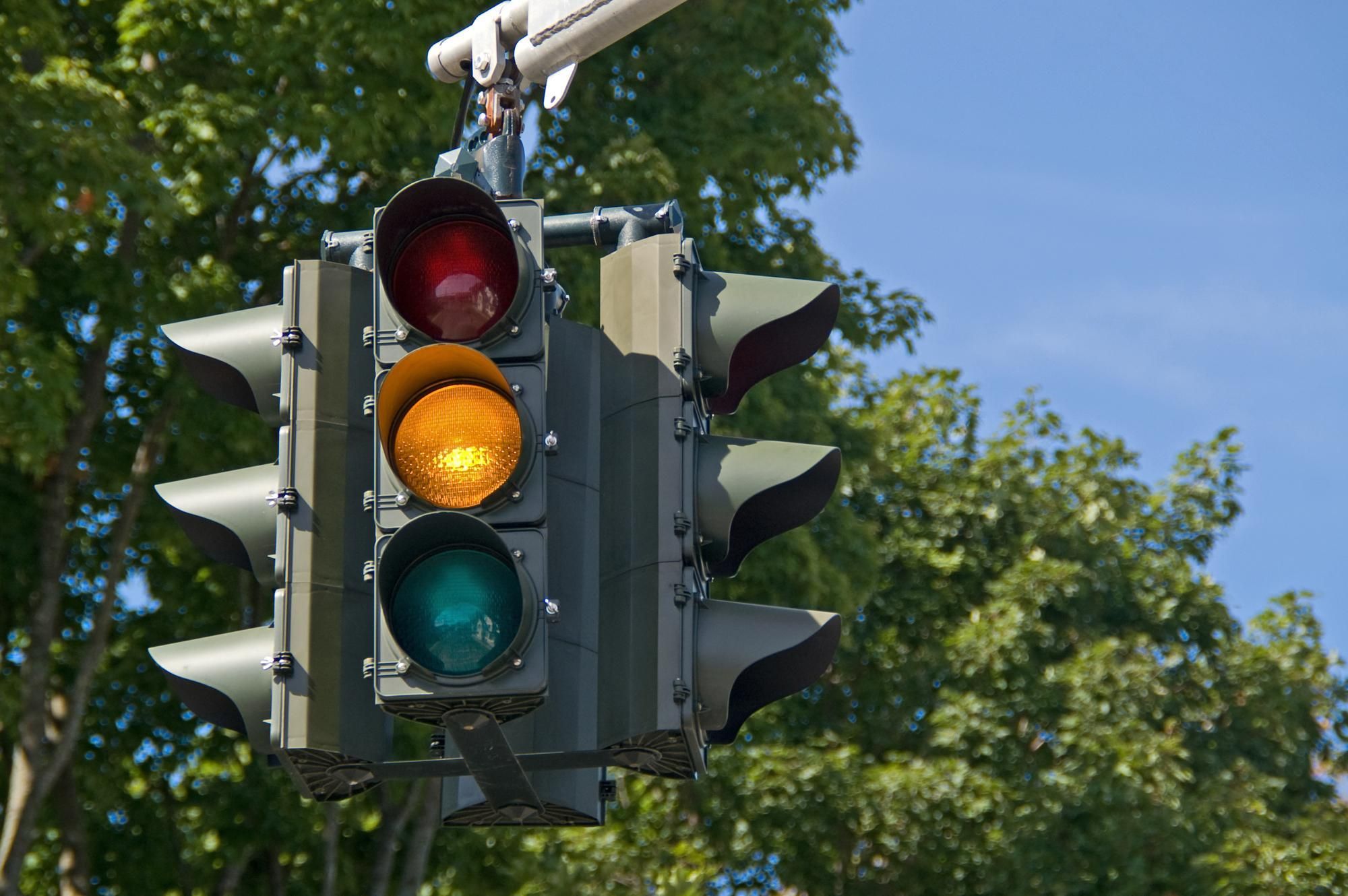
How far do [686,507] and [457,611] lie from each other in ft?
1.72

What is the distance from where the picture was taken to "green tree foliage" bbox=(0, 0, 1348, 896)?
1423 centimetres

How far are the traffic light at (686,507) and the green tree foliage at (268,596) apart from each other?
6.19m

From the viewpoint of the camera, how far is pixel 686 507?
354 centimetres

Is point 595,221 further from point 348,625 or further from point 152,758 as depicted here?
point 152,758

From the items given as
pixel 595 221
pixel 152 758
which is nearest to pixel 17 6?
pixel 152 758

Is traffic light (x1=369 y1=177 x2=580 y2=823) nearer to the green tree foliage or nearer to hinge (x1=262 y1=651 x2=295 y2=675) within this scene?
hinge (x1=262 y1=651 x2=295 y2=675)

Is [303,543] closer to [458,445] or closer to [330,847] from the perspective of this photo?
[458,445]

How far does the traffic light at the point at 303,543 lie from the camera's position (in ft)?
11.3

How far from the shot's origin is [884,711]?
26688 millimetres

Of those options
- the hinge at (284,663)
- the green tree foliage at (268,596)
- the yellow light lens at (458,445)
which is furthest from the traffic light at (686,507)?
the green tree foliage at (268,596)

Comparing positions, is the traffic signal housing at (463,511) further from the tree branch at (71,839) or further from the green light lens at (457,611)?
the tree branch at (71,839)

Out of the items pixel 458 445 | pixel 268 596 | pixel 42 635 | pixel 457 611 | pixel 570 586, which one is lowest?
pixel 457 611

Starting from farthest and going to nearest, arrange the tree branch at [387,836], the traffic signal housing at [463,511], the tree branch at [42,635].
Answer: the tree branch at [387,836] → the tree branch at [42,635] → the traffic signal housing at [463,511]

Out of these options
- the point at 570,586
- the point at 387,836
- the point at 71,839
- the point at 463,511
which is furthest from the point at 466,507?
the point at 387,836
